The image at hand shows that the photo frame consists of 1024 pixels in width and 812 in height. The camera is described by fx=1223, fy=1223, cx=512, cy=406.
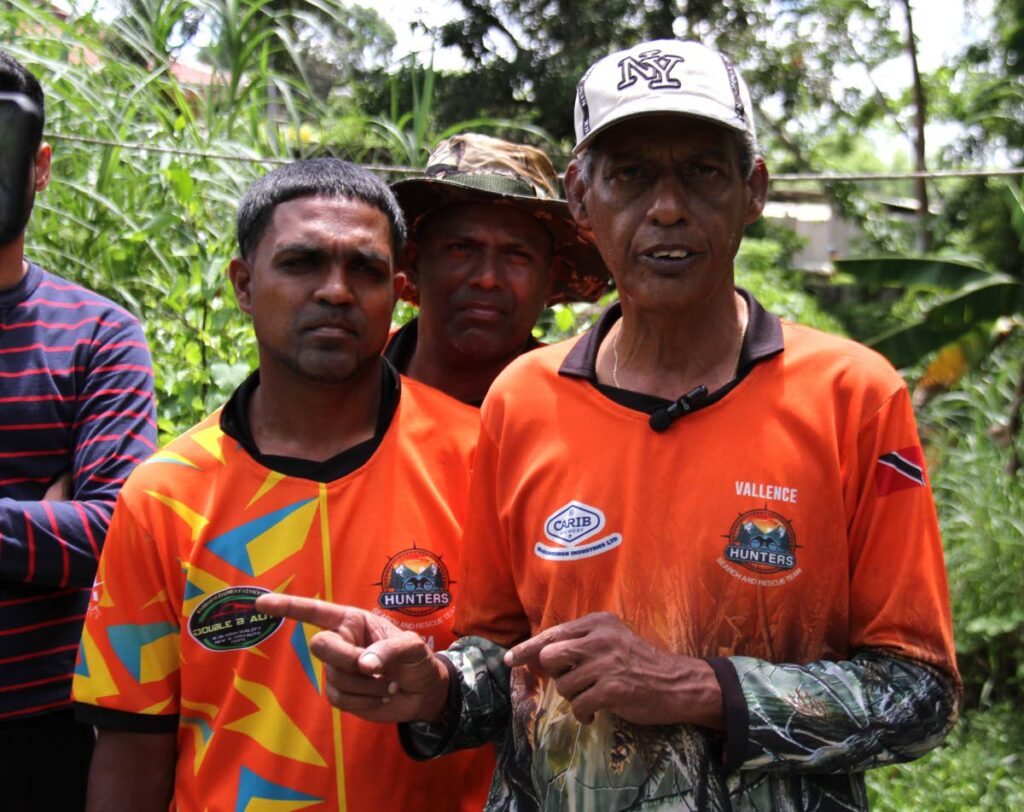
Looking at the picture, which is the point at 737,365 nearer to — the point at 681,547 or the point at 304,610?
the point at 681,547

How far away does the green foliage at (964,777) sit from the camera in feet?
17.6

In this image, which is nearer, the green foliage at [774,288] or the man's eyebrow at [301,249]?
the man's eyebrow at [301,249]

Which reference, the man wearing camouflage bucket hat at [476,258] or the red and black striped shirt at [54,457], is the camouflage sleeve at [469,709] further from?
the man wearing camouflage bucket hat at [476,258]

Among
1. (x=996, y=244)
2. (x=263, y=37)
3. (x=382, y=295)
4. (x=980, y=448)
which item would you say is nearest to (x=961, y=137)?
(x=996, y=244)

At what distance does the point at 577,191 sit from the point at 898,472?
756 millimetres

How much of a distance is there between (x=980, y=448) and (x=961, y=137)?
10143 millimetres

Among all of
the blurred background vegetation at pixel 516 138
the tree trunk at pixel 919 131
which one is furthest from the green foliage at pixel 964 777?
the tree trunk at pixel 919 131

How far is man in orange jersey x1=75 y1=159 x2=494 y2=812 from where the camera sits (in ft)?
7.06

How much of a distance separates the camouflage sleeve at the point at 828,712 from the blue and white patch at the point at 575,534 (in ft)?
0.85

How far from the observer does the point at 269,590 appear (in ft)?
7.16

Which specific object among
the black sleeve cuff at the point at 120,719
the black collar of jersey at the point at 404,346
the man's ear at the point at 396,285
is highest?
the man's ear at the point at 396,285

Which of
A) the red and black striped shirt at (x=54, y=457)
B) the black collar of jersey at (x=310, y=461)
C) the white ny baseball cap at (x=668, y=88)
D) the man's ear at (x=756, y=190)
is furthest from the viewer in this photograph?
the red and black striped shirt at (x=54, y=457)

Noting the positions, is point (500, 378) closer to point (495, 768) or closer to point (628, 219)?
point (628, 219)

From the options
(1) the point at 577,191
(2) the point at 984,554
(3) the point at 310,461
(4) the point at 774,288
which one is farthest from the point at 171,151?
(4) the point at 774,288
